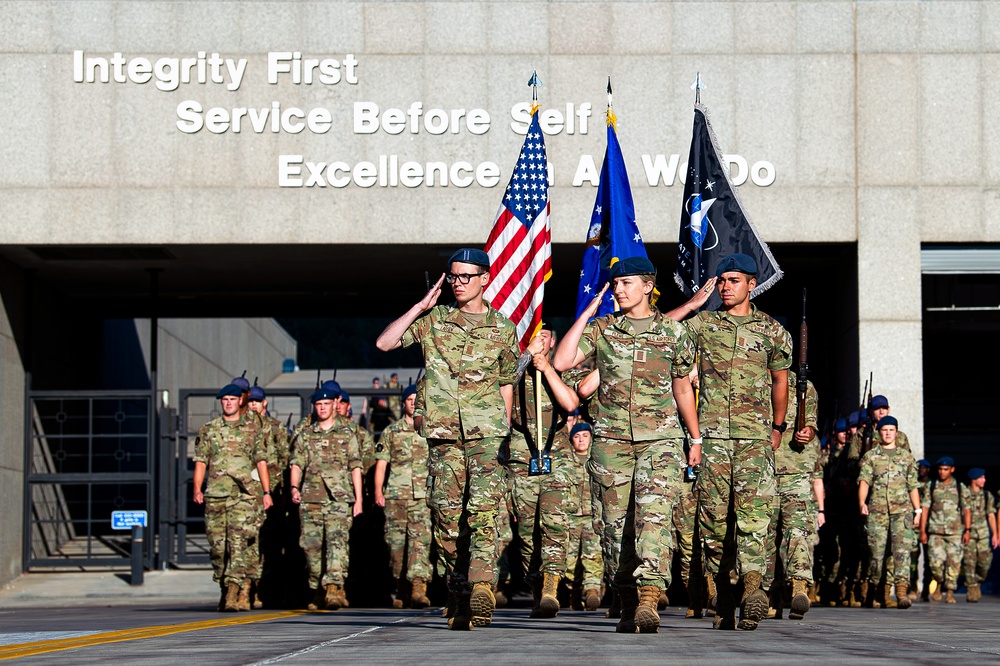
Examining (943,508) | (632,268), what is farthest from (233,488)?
(943,508)

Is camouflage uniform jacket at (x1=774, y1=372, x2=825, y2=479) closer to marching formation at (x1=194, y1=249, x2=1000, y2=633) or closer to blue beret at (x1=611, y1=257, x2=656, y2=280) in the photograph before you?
marching formation at (x1=194, y1=249, x2=1000, y2=633)

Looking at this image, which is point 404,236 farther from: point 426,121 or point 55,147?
point 55,147

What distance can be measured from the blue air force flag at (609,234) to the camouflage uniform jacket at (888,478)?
395cm

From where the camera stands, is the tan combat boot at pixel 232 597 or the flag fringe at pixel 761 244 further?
the tan combat boot at pixel 232 597

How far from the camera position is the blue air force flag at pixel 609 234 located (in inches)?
503

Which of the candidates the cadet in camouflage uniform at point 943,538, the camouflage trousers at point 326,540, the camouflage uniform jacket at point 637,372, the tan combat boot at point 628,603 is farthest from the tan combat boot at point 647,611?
the cadet in camouflage uniform at point 943,538

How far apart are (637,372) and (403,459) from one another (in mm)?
6457

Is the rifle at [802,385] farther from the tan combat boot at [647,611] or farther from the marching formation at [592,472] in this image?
the tan combat boot at [647,611]

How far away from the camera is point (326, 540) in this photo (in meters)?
14.1

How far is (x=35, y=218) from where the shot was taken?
59.2ft

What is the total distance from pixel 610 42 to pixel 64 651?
1239 centimetres

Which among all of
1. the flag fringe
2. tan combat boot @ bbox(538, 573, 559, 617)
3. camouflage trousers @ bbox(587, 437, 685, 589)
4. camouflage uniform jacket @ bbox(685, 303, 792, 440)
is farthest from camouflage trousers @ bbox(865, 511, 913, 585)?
camouflage trousers @ bbox(587, 437, 685, 589)

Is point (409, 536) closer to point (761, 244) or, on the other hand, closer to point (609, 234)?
point (609, 234)

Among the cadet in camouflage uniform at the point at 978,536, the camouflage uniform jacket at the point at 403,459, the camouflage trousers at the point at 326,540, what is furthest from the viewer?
the cadet in camouflage uniform at the point at 978,536
